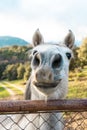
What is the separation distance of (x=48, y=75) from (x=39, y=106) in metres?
0.29

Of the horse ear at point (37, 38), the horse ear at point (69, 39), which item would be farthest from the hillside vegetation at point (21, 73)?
the horse ear at point (37, 38)

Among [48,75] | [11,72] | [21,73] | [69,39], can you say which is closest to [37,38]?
[69,39]

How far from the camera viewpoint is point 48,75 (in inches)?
85.2

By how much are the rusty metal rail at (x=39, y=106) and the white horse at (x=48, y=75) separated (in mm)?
60

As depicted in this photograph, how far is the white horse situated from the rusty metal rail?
6 centimetres

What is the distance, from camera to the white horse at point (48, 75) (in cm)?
217

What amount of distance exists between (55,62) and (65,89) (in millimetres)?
498

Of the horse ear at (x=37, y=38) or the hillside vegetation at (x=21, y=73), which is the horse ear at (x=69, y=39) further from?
the hillside vegetation at (x=21, y=73)

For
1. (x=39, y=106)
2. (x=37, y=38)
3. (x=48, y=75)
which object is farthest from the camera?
(x=37, y=38)

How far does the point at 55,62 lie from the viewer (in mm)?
2238

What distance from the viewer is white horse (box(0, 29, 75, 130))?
2173mm

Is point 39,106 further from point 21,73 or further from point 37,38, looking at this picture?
point 21,73

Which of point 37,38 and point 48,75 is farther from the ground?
point 37,38

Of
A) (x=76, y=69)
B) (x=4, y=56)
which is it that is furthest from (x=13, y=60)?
(x=76, y=69)
